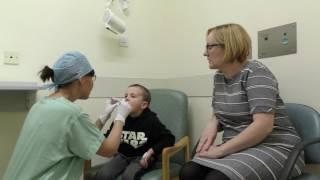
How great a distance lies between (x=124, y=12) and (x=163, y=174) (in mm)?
1469

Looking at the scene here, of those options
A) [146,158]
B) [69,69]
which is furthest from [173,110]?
[69,69]

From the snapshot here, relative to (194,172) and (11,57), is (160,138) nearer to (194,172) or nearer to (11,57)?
(194,172)

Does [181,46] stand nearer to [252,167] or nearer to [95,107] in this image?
[95,107]

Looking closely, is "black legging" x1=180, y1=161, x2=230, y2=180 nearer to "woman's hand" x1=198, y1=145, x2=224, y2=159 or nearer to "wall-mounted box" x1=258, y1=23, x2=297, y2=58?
"woman's hand" x1=198, y1=145, x2=224, y2=159

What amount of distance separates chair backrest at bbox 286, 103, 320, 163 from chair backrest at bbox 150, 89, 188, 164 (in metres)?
0.82

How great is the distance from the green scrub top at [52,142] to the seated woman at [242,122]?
511 mm

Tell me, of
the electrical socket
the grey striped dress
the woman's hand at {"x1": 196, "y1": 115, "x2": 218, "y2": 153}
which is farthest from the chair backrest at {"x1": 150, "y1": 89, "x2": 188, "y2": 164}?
the electrical socket

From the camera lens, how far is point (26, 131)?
1.40 meters

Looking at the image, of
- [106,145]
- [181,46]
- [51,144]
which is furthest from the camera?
[181,46]

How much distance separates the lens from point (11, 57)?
2.30 m

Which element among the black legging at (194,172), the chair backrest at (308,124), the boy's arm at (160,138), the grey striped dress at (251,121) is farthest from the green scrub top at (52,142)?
the chair backrest at (308,124)

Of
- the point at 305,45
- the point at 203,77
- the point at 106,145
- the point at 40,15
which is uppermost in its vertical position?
the point at 40,15

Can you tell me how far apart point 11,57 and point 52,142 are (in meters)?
1.18

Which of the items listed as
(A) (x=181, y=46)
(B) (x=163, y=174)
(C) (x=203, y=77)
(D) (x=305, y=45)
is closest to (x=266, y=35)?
(D) (x=305, y=45)
